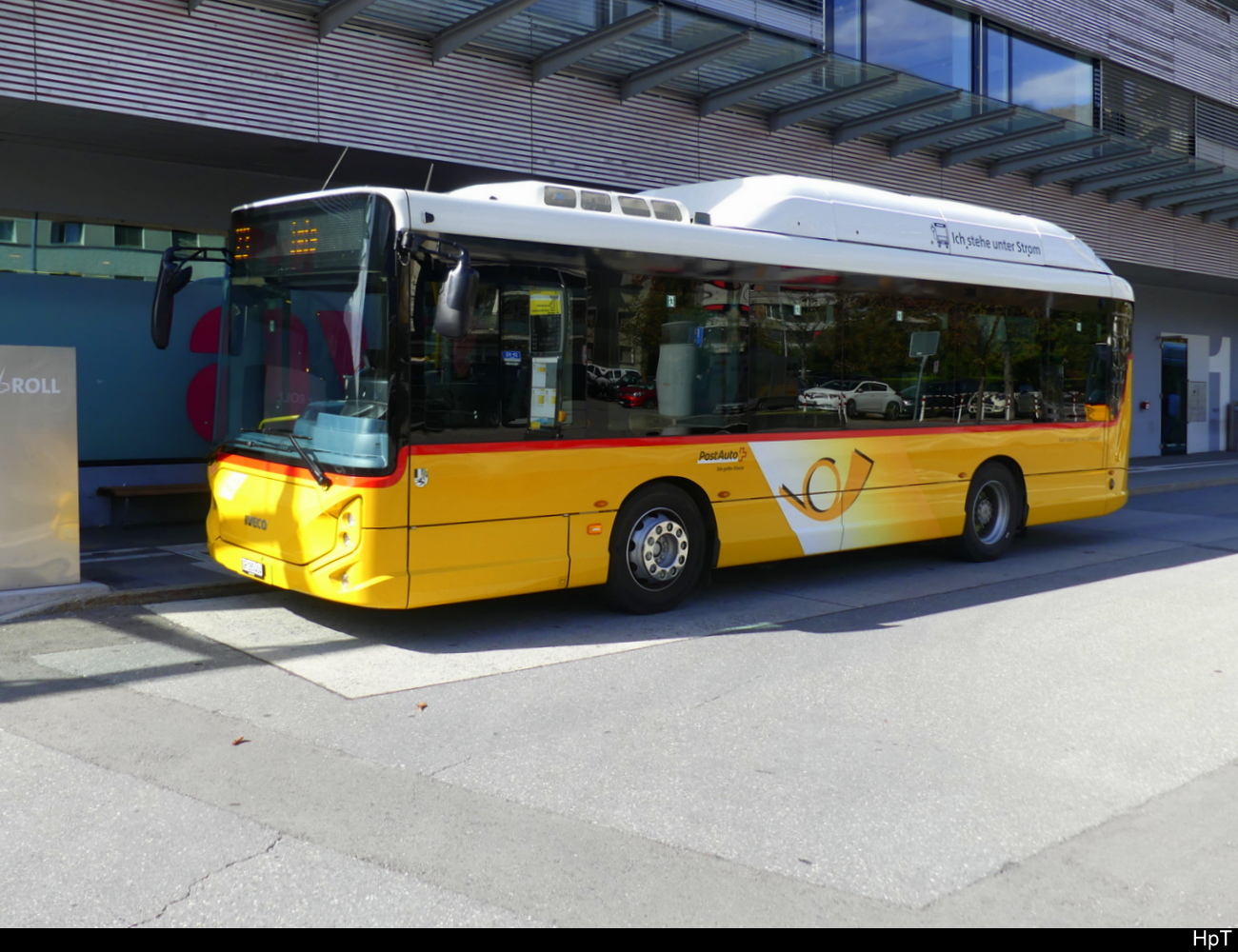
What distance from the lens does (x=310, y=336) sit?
738 centimetres

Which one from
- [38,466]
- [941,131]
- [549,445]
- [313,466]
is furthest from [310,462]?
[941,131]

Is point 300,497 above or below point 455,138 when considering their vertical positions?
below

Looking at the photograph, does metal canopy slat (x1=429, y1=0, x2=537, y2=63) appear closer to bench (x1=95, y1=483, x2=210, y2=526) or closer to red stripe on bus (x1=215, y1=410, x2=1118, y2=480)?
red stripe on bus (x1=215, y1=410, x2=1118, y2=480)

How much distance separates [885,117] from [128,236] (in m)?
9.91

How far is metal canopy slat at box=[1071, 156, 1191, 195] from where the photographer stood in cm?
1928

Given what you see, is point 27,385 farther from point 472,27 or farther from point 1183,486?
point 1183,486

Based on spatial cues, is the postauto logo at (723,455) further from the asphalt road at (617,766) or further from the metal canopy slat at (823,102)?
the metal canopy slat at (823,102)

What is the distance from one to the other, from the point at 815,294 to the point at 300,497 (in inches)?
178

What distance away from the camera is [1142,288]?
87.1ft

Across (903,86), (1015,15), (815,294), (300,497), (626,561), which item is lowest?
(626,561)

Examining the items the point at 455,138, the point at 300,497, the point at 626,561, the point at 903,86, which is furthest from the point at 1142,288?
the point at 300,497

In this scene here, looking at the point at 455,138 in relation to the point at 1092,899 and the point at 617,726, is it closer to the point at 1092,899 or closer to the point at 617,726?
the point at 617,726

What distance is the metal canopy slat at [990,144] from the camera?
55.3 feet

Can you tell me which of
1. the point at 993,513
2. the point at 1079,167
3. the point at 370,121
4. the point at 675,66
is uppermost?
the point at 1079,167
